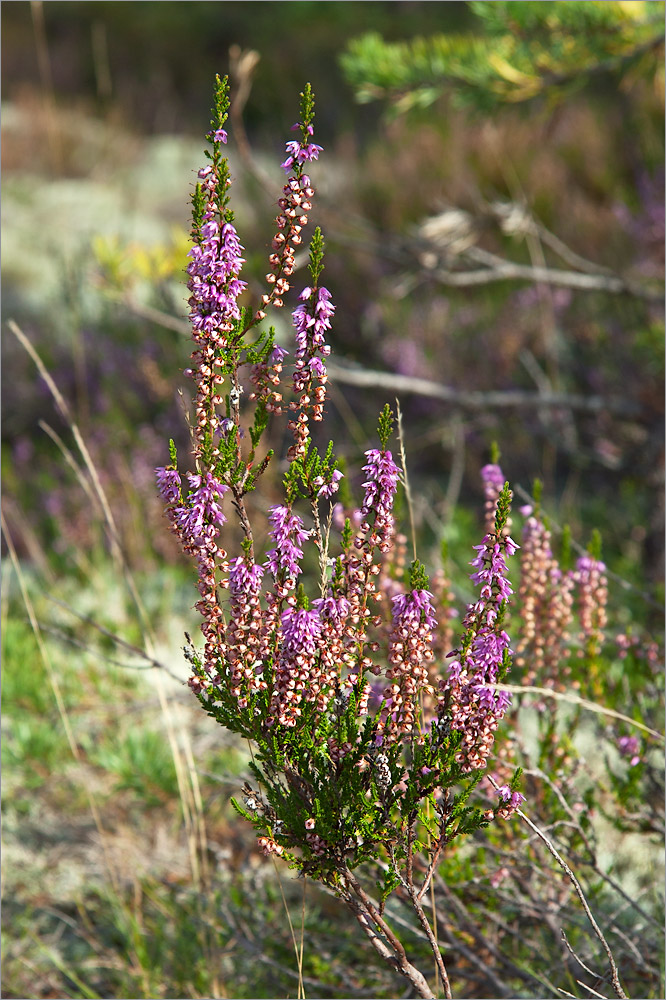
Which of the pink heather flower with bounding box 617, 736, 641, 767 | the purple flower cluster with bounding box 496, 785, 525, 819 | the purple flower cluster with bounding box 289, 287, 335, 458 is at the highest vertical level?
the purple flower cluster with bounding box 289, 287, 335, 458

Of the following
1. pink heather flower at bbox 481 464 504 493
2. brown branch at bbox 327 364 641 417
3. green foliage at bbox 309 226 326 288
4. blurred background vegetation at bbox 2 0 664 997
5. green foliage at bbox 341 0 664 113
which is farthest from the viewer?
brown branch at bbox 327 364 641 417

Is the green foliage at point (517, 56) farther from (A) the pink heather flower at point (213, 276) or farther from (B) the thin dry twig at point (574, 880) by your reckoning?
(B) the thin dry twig at point (574, 880)

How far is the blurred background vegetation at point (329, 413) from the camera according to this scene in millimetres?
2506

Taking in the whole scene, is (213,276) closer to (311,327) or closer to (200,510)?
(311,327)

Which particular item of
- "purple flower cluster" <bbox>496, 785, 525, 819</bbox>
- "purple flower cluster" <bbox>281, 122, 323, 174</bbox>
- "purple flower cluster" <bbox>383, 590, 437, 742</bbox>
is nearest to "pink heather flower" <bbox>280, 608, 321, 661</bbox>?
"purple flower cluster" <bbox>383, 590, 437, 742</bbox>

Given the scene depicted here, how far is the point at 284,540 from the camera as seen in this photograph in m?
1.26

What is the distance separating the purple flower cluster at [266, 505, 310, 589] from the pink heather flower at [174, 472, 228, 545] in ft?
0.27

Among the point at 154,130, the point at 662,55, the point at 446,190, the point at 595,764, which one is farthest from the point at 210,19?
the point at 595,764

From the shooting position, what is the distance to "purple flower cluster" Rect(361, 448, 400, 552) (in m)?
1.27

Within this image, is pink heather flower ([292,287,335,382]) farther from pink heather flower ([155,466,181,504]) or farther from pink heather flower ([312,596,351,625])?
pink heather flower ([312,596,351,625])

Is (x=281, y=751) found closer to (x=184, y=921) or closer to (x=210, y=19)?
(x=184, y=921)

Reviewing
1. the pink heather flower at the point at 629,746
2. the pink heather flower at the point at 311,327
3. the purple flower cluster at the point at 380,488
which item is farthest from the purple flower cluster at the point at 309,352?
the pink heather flower at the point at 629,746

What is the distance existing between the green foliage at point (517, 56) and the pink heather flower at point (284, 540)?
2.43m

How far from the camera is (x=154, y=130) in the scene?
51.5 feet
